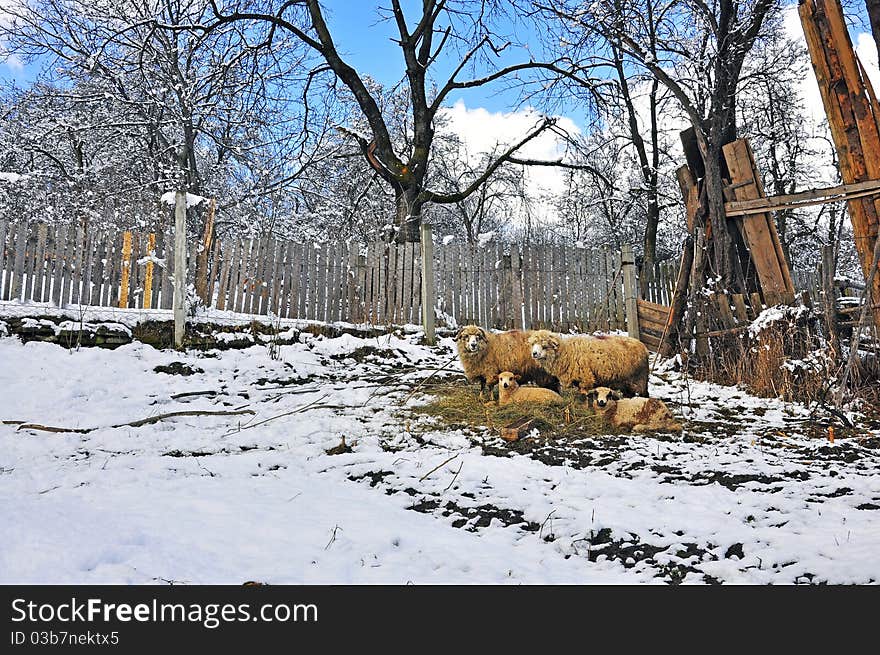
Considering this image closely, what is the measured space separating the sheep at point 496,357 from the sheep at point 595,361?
258mm

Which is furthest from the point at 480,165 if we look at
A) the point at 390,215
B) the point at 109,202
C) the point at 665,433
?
the point at 665,433

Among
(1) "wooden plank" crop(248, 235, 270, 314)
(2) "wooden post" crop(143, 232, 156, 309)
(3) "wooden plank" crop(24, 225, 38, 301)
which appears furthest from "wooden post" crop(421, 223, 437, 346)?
(3) "wooden plank" crop(24, 225, 38, 301)

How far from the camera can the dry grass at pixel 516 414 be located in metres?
5.15

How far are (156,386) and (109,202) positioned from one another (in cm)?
1265

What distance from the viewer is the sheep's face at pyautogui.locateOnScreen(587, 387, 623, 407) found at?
5.60 m

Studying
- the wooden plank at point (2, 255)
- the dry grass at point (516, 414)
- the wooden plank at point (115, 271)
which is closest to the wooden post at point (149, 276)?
the wooden plank at point (115, 271)

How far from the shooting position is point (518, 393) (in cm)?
592

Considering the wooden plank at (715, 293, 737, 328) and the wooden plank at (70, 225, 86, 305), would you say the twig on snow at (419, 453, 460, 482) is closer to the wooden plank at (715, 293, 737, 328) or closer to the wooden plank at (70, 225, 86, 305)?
the wooden plank at (715, 293, 737, 328)

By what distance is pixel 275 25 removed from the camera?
49.6 feet

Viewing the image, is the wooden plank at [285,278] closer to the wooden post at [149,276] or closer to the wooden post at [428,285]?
the wooden post at [149,276]

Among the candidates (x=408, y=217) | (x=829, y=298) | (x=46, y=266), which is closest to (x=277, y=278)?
(x=46, y=266)

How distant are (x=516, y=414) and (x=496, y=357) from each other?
99 centimetres

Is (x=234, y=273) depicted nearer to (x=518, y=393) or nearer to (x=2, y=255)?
(x=2, y=255)
